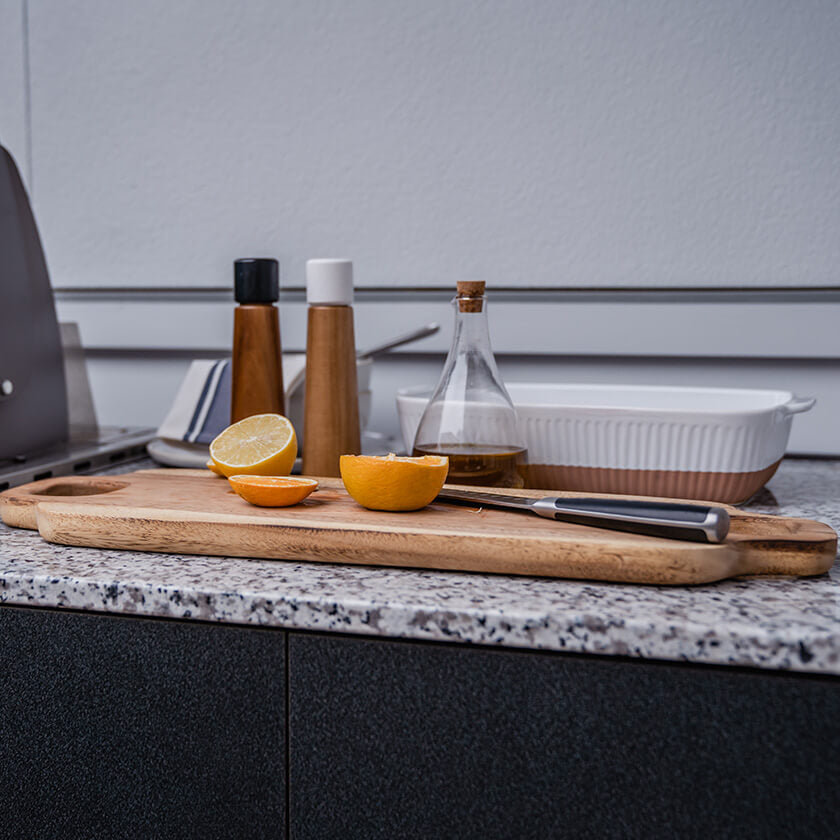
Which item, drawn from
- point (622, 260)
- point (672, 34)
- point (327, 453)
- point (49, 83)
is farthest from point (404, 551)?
point (49, 83)

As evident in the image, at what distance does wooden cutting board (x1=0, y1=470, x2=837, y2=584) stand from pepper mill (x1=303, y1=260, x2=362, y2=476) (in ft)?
0.37

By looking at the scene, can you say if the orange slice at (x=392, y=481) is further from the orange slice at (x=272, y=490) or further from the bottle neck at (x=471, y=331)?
the bottle neck at (x=471, y=331)

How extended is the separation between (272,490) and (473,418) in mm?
201

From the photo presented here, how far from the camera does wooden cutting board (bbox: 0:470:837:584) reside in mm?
554

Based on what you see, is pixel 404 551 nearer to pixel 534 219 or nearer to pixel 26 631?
pixel 26 631

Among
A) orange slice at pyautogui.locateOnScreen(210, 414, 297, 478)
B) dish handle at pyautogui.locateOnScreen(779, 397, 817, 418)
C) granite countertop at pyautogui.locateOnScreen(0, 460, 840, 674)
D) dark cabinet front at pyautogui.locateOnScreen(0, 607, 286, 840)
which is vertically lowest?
dark cabinet front at pyautogui.locateOnScreen(0, 607, 286, 840)

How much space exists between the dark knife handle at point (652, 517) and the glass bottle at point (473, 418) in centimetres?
15

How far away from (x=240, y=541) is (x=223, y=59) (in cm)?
86

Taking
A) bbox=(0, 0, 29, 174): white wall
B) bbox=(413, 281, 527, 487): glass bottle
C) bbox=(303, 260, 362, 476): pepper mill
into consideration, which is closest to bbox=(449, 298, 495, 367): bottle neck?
bbox=(413, 281, 527, 487): glass bottle

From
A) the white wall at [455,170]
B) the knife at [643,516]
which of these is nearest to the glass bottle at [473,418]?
the knife at [643,516]

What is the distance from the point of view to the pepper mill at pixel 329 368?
2.70ft

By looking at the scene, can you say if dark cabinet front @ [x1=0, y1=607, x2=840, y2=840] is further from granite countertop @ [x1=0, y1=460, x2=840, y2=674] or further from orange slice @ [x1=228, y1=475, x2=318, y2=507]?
orange slice @ [x1=228, y1=475, x2=318, y2=507]

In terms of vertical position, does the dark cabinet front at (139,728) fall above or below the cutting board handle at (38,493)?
below

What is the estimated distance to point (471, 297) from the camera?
78 cm
